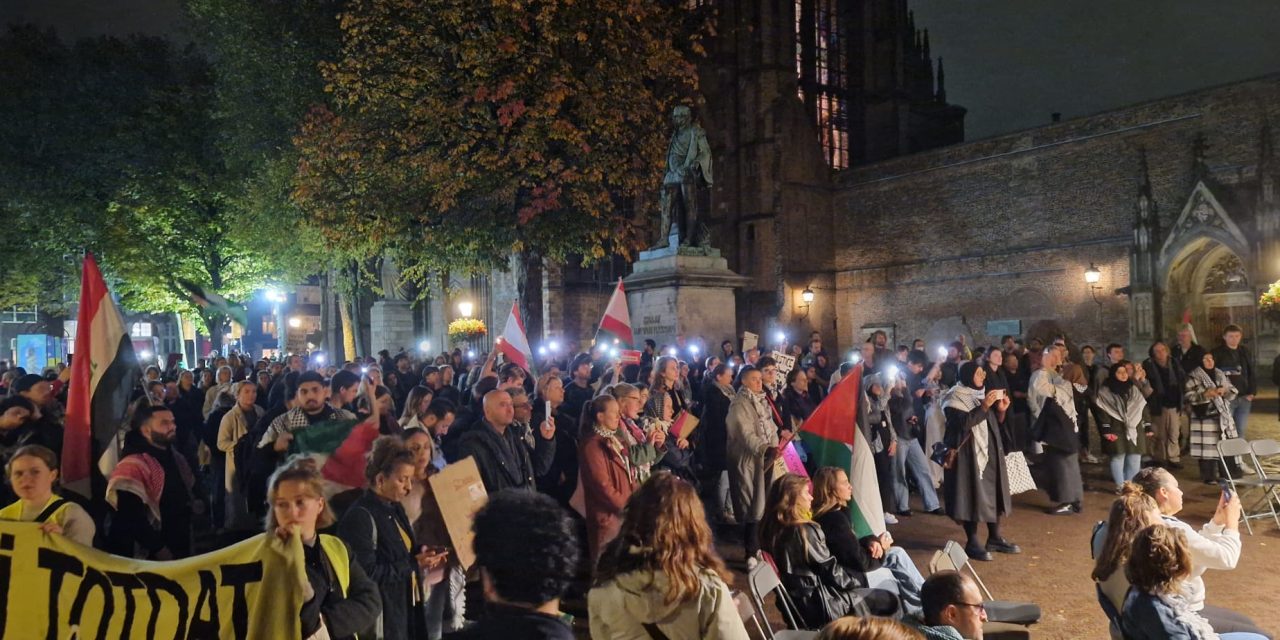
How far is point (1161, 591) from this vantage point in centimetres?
397

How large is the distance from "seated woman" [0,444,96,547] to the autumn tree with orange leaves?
12035mm

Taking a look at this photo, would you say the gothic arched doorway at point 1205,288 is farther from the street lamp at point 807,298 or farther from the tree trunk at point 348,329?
the tree trunk at point 348,329

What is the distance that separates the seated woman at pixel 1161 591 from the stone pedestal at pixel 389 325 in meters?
36.6

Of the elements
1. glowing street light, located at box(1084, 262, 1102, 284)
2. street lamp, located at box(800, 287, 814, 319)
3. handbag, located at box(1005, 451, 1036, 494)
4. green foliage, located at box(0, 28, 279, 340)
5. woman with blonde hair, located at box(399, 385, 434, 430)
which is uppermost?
green foliage, located at box(0, 28, 279, 340)

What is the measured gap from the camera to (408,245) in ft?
59.9

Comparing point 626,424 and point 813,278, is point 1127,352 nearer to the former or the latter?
point 813,278

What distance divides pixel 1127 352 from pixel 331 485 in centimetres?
2963

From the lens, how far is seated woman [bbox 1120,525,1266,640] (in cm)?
390

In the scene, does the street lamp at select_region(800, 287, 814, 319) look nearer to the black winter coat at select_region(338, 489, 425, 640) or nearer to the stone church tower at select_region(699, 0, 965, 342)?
the stone church tower at select_region(699, 0, 965, 342)

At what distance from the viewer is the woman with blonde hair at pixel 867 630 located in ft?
7.23

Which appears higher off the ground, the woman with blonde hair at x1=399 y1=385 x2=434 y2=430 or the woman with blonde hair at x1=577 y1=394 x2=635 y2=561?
the woman with blonde hair at x1=399 y1=385 x2=434 y2=430

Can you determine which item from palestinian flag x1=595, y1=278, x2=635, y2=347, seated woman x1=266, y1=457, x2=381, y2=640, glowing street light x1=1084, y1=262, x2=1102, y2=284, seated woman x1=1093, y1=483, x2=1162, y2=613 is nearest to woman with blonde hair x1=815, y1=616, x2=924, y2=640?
seated woman x1=266, y1=457, x2=381, y2=640

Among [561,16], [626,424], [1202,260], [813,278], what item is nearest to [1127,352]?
[1202,260]

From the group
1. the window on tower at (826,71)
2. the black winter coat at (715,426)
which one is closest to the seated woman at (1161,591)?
the black winter coat at (715,426)
